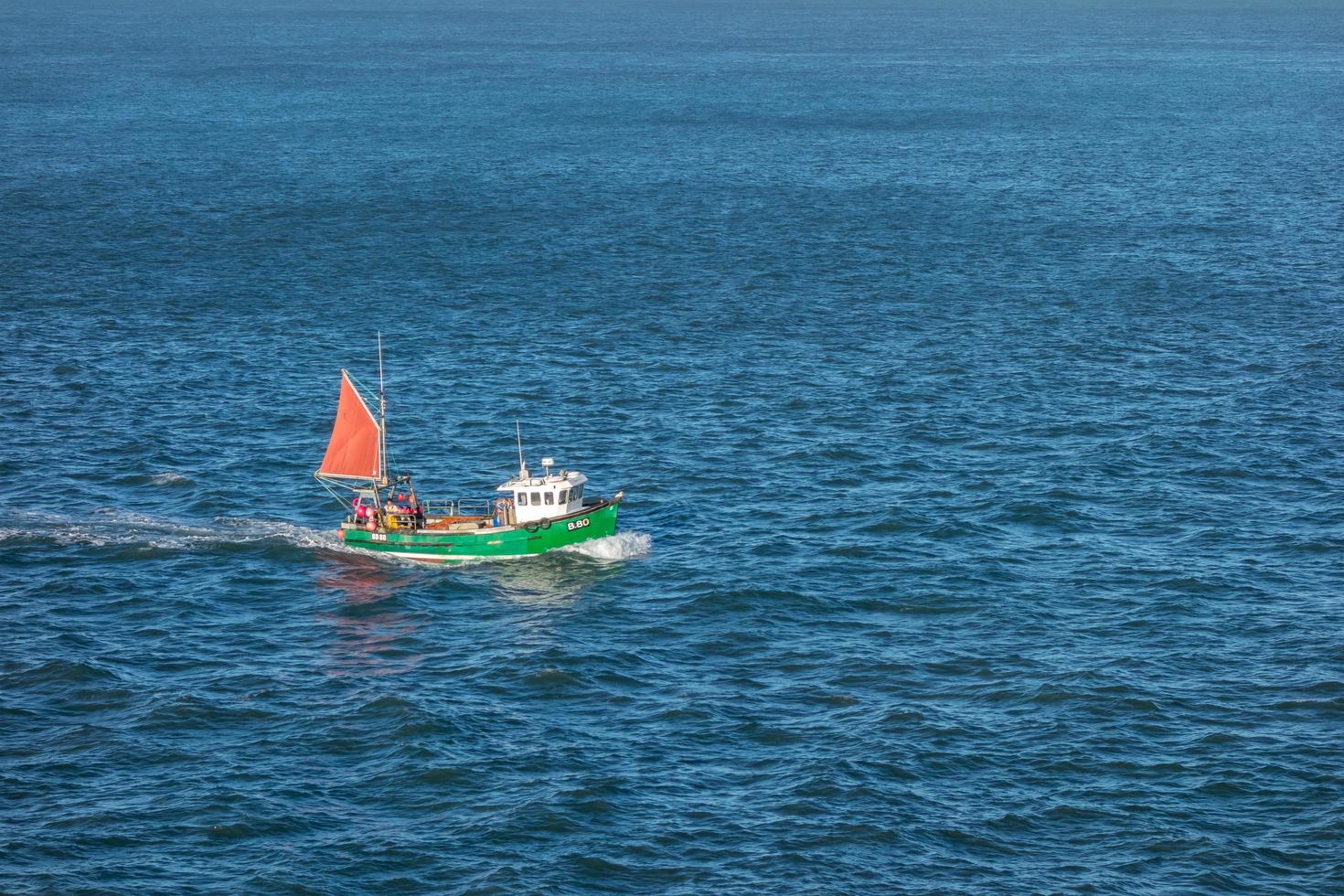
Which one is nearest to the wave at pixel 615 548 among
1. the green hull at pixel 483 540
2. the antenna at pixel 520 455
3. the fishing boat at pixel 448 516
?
the fishing boat at pixel 448 516

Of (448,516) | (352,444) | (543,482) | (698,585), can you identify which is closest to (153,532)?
(352,444)

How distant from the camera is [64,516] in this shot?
306 ft

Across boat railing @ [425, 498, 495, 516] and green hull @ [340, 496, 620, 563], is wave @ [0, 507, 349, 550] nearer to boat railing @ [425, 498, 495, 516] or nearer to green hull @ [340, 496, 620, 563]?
green hull @ [340, 496, 620, 563]

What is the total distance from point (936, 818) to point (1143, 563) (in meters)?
28.6

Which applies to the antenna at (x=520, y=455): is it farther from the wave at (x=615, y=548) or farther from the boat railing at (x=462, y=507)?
the wave at (x=615, y=548)

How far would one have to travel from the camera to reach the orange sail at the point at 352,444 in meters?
91.8

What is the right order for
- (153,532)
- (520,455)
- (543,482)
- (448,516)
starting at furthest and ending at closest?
(520,455) → (153,532) → (448,516) → (543,482)

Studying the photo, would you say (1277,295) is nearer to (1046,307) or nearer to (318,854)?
(1046,307)

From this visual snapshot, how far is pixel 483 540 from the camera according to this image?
87375 mm

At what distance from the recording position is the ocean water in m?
63.2

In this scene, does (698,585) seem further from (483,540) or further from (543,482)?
(483,540)

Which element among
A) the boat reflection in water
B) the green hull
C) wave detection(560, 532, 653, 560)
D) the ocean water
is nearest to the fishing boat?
the green hull

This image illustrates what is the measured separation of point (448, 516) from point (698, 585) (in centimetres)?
1502

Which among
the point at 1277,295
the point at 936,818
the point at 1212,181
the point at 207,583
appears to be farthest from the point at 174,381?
the point at 1212,181
